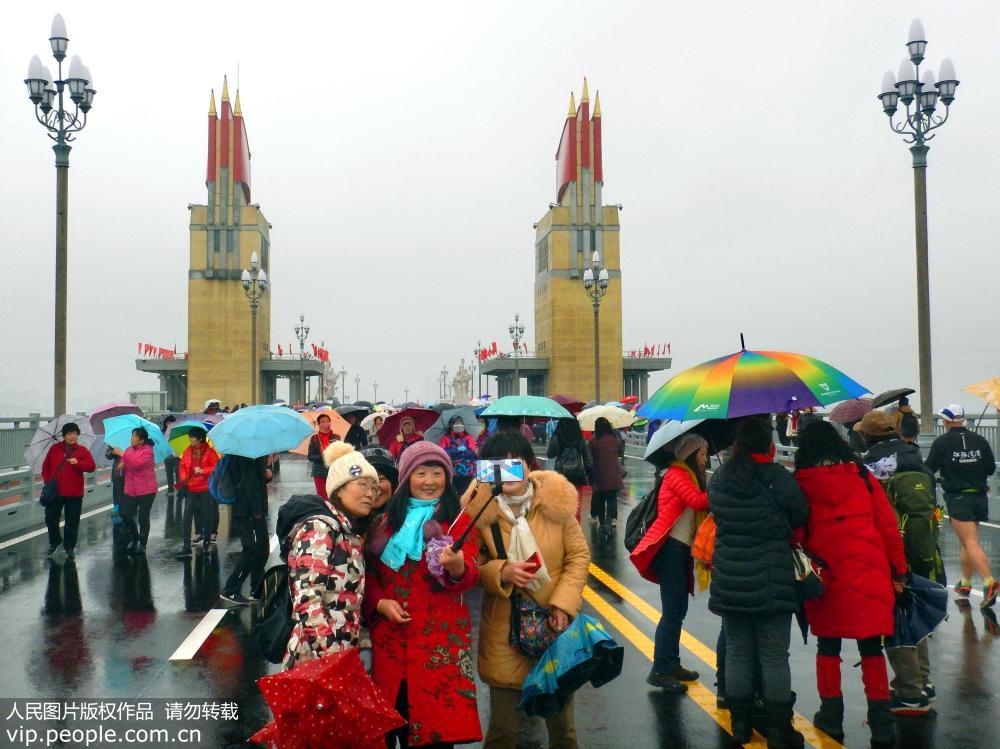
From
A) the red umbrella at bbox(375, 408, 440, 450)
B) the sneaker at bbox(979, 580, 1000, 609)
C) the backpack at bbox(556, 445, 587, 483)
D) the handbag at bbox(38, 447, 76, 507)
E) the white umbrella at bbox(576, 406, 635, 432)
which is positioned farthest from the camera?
the white umbrella at bbox(576, 406, 635, 432)

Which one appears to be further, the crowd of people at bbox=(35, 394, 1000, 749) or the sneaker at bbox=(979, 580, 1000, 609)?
the sneaker at bbox=(979, 580, 1000, 609)

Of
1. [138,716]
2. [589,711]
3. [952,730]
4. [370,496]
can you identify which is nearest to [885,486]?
[952,730]

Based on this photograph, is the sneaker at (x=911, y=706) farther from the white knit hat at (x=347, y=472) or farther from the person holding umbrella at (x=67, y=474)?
the person holding umbrella at (x=67, y=474)

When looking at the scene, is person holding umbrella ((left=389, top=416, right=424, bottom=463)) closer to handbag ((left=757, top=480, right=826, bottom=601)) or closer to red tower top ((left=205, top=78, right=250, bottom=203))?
handbag ((left=757, top=480, right=826, bottom=601))

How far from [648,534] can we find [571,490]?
1.66 m

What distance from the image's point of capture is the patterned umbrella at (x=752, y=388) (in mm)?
4785

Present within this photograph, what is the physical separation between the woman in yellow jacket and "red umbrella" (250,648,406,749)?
851 millimetres

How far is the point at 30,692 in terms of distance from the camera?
595 centimetres

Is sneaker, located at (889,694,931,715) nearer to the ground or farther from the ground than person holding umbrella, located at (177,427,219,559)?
nearer to the ground

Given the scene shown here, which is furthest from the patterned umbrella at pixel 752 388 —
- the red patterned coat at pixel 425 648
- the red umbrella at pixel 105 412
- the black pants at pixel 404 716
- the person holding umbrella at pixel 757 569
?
the red umbrella at pixel 105 412

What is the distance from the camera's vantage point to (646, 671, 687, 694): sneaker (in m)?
5.75

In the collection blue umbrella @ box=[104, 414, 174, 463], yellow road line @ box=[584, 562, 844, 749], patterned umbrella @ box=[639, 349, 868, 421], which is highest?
patterned umbrella @ box=[639, 349, 868, 421]

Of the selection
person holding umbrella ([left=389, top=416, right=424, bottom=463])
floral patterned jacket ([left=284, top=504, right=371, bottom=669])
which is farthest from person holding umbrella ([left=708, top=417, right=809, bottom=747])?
person holding umbrella ([left=389, top=416, right=424, bottom=463])

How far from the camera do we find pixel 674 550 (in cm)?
586
